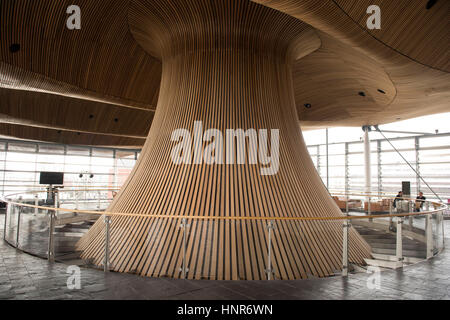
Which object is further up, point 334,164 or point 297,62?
point 297,62

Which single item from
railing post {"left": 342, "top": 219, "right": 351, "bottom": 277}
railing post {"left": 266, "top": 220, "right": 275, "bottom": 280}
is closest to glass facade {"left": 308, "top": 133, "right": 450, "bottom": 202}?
railing post {"left": 342, "top": 219, "right": 351, "bottom": 277}

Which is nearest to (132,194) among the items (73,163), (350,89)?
(350,89)

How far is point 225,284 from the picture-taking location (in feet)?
14.1

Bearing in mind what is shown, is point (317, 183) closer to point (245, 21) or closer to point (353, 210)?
point (245, 21)

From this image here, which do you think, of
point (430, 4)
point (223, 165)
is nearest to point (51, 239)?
point (223, 165)

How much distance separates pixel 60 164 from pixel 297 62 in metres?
19.1

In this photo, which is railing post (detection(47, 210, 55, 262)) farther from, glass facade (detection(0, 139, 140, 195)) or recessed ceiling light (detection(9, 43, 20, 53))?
glass facade (detection(0, 139, 140, 195))

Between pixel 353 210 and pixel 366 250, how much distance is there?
801cm

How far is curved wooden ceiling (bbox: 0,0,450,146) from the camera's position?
5.46 metres

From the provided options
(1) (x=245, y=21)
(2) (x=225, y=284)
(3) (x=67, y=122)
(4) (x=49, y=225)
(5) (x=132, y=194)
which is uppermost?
(1) (x=245, y=21)

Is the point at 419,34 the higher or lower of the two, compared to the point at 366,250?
Answer: higher

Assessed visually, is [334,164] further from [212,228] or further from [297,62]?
[212,228]

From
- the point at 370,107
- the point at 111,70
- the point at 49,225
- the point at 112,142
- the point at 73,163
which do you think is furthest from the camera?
the point at 73,163

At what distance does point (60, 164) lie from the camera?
23062mm
